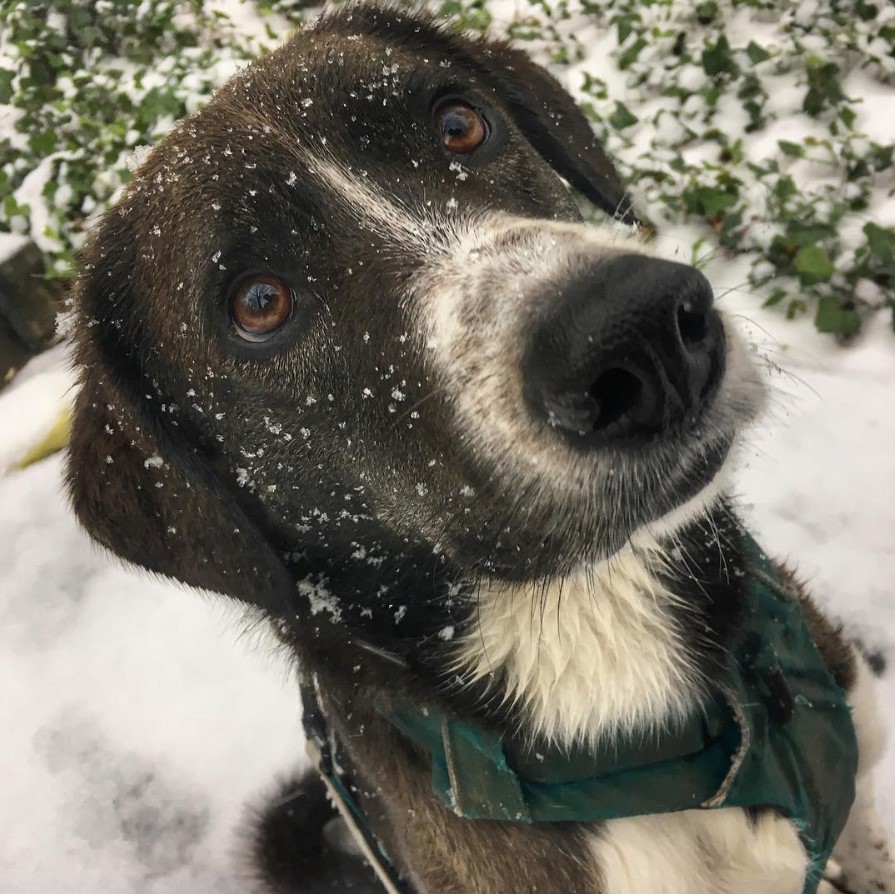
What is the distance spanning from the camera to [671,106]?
13.2ft

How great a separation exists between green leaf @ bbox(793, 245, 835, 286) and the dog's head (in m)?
1.63

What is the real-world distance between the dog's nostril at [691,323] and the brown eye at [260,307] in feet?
2.58

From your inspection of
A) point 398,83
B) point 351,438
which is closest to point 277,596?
point 351,438

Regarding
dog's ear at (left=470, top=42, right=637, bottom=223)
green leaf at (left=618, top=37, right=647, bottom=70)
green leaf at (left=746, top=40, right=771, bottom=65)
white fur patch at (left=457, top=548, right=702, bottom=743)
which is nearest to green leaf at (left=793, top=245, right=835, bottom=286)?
green leaf at (left=746, top=40, right=771, bottom=65)

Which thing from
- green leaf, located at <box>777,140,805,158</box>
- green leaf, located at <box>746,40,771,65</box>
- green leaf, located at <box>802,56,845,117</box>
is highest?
green leaf, located at <box>746,40,771,65</box>

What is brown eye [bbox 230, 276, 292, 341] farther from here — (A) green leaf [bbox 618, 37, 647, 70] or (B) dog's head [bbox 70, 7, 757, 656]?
(A) green leaf [bbox 618, 37, 647, 70]

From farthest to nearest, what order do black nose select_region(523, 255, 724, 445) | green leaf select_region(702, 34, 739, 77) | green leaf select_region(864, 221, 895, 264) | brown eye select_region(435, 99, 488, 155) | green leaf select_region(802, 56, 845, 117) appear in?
green leaf select_region(702, 34, 739, 77) < green leaf select_region(802, 56, 845, 117) < green leaf select_region(864, 221, 895, 264) < brown eye select_region(435, 99, 488, 155) < black nose select_region(523, 255, 724, 445)

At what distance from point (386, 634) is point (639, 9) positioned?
4061 millimetres

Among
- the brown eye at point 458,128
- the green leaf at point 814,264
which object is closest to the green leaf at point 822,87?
the green leaf at point 814,264

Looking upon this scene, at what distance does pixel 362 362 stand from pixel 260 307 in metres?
0.24

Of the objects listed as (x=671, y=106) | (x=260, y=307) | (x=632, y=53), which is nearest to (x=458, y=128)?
(x=260, y=307)

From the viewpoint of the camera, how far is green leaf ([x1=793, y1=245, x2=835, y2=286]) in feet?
10.4

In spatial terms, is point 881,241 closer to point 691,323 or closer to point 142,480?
point 691,323

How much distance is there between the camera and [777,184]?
3.44m
